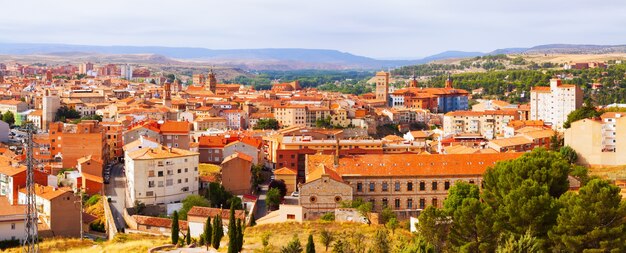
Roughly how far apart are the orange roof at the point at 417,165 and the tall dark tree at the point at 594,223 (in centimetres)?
1398

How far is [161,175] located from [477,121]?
126 feet

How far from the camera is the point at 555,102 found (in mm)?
68125

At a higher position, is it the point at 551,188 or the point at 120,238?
the point at 551,188

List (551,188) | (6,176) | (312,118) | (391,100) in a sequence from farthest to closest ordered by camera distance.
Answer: (391,100)
(312,118)
(6,176)
(551,188)

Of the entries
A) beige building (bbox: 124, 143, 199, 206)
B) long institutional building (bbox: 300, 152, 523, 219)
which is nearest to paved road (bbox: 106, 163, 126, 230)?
beige building (bbox: 124, 143, 199, 206)

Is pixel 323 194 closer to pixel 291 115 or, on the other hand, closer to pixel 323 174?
pixel 323 174

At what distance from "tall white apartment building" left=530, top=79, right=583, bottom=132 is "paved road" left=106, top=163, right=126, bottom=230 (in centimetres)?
3551

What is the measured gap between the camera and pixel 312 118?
76.3 meters

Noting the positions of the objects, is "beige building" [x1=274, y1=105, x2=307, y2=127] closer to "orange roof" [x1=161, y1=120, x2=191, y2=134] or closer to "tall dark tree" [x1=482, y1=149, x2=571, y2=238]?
"orange roof" [x1=161, y1=120, x2=191, y2=134]

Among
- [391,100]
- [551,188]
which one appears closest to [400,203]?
[551,188]

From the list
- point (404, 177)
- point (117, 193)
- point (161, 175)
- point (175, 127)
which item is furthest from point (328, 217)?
point (175, 127)

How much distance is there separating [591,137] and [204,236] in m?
26.4

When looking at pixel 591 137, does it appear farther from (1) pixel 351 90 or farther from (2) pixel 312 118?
(1) pixel 351 90

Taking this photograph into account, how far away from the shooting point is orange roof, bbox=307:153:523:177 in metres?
36.1
